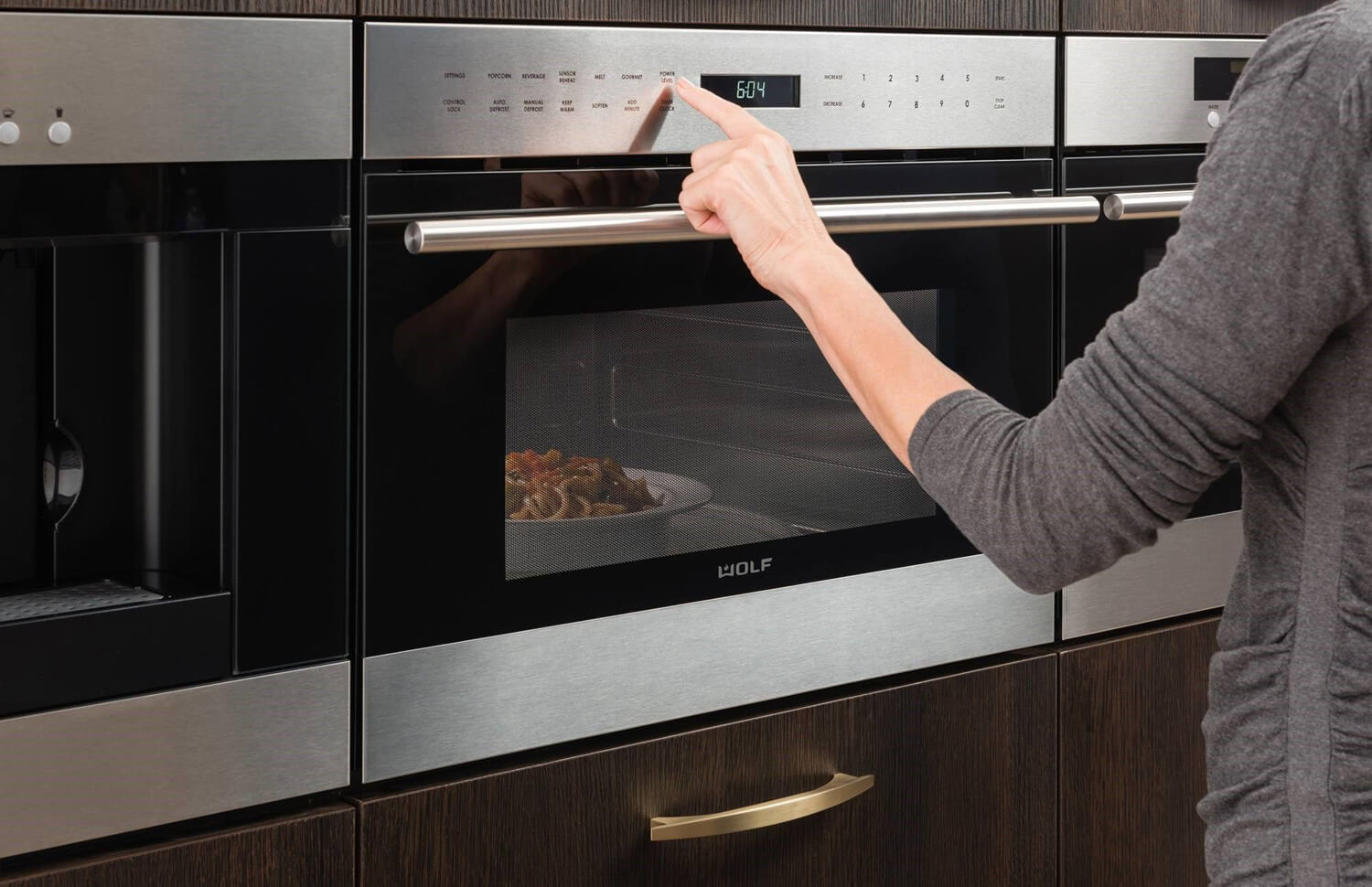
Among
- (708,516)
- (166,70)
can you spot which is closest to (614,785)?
(708,516)

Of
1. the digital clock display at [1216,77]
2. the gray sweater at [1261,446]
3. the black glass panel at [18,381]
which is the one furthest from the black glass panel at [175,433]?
the digital clock display at [1216,77]

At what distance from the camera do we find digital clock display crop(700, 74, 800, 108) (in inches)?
43.3

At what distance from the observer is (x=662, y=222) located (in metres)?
0.99

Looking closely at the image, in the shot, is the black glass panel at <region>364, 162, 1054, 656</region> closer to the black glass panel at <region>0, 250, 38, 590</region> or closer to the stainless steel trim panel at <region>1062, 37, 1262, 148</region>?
the stainless steel trim panel at <region>1062, 37, 1262, 148</region>

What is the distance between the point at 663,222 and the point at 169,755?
1.48ft

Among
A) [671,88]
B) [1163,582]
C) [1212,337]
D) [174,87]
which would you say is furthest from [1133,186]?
[174,87]

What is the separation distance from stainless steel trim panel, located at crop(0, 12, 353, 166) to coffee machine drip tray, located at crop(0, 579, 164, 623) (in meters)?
0.26

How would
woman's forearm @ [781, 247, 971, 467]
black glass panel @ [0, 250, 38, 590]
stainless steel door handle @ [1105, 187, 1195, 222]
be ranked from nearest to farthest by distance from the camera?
1. woman's forearm @ [781, 247, 971, 467]
2. black glass panel @ [0, 250, 38, 590]
3. stainless steel door handle @ [1105, 187, 1195, 222]

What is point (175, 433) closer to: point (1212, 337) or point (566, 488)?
point (566, 488)

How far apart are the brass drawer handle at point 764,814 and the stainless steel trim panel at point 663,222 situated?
0.43 m

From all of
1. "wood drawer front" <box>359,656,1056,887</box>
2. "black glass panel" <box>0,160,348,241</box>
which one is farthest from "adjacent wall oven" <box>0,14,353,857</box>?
"wood drawer front" <box>359,656,1056,887</box>

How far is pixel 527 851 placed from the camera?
3.53ft

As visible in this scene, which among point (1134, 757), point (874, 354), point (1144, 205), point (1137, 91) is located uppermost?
point (1137, 91)

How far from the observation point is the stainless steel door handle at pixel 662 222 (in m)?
0.93
